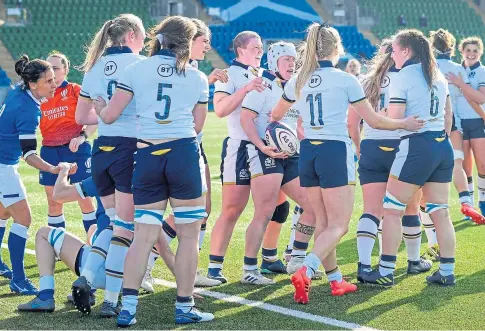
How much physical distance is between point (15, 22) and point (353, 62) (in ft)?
75.0

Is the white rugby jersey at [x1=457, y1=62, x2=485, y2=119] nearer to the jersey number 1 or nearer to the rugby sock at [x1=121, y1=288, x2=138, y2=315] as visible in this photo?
the jersey number 1

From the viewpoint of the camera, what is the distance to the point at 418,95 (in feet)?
20.5

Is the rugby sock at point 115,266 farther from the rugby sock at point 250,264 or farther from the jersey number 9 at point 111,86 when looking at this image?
the rugby sock at point 250,264

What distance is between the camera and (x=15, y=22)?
32.1m


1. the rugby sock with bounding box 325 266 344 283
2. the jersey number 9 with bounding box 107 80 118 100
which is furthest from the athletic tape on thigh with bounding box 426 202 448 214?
the jersey number 9 with bounding box 107 80 118 100

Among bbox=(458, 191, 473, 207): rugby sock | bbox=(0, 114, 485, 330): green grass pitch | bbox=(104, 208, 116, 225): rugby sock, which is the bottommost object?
bbox=(0, 114, 485, 330): green grass pitch

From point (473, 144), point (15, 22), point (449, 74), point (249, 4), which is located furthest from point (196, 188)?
point (249, 4)

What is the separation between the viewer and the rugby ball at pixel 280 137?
6605mm

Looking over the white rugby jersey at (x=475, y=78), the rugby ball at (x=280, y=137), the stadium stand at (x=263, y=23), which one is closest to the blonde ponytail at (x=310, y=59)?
the rugby ball at (x=280, y=137)

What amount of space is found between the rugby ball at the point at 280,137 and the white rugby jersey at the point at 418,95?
33.2 inches

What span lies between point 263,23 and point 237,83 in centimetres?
2881

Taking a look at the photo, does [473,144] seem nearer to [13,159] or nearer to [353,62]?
[353,62]

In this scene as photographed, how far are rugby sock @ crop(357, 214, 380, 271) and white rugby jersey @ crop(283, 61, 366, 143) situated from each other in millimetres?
935

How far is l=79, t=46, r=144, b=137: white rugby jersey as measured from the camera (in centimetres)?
571
